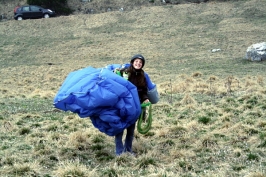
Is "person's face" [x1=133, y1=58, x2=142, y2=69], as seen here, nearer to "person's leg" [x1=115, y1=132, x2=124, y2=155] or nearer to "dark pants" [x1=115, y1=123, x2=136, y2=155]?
"dark pants" [x1=115, y1=123, x2=136, y2=155]

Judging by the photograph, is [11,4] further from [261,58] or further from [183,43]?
[261,58]

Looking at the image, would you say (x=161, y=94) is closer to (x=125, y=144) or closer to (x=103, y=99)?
(x=125, y=144)

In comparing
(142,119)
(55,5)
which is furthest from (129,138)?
(55,5)

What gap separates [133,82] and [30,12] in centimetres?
2955

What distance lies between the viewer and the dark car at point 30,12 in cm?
3266

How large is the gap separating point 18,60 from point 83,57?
4.31 m

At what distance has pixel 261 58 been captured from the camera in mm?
19281

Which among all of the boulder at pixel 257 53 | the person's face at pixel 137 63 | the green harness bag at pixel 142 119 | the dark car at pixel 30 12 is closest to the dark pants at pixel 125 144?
the green harness bag at pixel 142 119

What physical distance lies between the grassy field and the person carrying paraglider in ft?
0.81

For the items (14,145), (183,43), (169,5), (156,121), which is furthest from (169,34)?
(14,145)

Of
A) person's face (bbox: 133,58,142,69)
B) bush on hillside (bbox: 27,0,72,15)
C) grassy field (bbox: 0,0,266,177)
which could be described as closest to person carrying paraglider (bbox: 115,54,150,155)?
person's face (bbox: 133,58,142,69)

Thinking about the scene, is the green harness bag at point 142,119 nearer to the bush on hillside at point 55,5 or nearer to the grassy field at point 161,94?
the grassy field at point 161,94

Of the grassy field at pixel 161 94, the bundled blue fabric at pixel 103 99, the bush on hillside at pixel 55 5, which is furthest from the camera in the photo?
the bush on hillside at pixel 55 5

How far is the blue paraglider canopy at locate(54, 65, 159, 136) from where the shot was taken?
475cm
